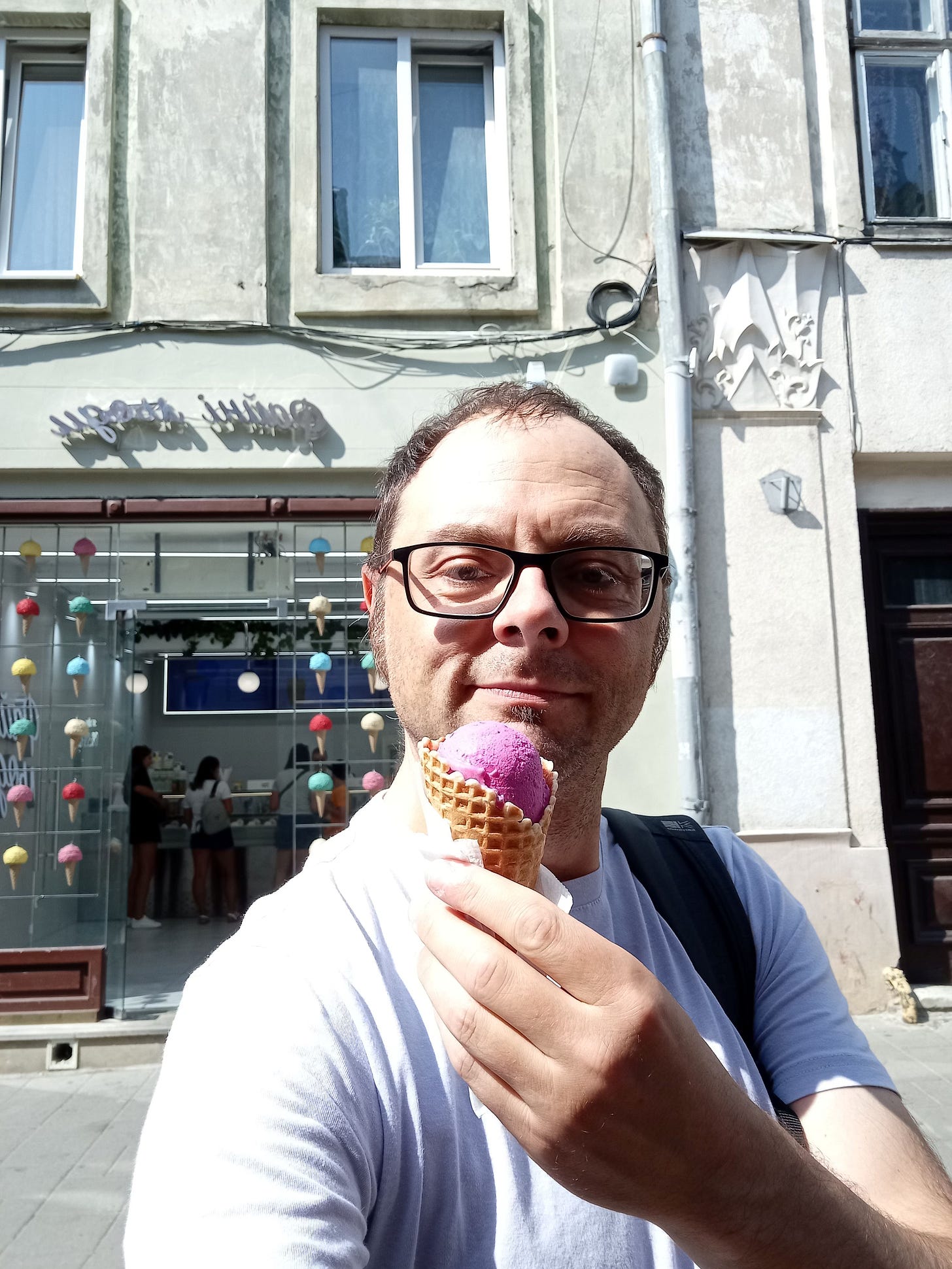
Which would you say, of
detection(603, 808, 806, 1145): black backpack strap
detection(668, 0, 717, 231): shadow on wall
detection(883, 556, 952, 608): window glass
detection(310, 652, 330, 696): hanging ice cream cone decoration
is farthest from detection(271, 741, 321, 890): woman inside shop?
detection(603, 808, 806, 1145): black backpack strap

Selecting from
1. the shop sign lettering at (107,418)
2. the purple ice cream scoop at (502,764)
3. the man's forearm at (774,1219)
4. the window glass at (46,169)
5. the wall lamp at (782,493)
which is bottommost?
the man's forearm at (774,1219)

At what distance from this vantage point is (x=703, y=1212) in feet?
2.82

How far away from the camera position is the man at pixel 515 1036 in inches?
33.7

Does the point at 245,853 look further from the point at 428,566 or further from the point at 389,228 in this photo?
the point at 428,566

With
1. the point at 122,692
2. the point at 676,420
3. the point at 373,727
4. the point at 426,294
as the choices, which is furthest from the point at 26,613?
the point at 676,420

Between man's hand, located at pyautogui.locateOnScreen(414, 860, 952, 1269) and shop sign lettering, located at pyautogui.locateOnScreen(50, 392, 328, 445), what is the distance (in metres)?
6.00

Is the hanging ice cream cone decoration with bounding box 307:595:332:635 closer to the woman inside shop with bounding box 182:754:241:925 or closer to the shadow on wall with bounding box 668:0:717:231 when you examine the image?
the shadow on wall with bounding box 668:0:717:231

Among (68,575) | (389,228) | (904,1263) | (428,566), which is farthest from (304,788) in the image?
(904,1263)

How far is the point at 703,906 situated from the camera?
1.54m

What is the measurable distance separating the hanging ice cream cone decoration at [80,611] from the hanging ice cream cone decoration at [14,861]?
5.22 ft

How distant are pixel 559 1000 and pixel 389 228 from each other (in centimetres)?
721

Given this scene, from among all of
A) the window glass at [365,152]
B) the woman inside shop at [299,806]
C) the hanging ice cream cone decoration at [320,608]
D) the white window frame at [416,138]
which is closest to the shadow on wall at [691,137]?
the white window frame at [416,138]

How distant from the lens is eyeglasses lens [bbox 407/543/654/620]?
144 centimetres

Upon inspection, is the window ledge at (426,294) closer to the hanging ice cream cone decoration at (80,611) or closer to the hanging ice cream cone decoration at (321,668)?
the hanging ice cream cone decoration at (321,668)
